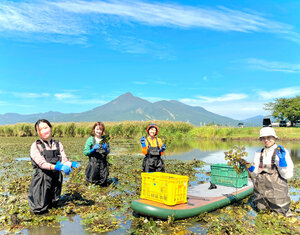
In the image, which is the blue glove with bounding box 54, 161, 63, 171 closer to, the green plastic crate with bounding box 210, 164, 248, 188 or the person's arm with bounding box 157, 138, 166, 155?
the person's arm with bounding box 157, 138, 166, 155

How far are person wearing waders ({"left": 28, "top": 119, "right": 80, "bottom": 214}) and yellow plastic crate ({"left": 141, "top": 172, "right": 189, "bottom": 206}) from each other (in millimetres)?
1888

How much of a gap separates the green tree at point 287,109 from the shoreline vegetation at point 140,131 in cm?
1719

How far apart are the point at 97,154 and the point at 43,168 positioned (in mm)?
3070

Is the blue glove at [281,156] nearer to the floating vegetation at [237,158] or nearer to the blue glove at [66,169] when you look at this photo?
the floating vegetation at [237,158]

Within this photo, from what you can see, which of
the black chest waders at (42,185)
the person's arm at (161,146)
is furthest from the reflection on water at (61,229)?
the person's arm at (161,146)

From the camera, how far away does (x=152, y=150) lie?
31.0ft

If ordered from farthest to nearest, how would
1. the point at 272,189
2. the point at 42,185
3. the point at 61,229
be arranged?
the point at 42,185
the point at 272,189
the point at 61,229

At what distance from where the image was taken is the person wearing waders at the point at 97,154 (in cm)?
962

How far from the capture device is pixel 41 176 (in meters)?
7.00

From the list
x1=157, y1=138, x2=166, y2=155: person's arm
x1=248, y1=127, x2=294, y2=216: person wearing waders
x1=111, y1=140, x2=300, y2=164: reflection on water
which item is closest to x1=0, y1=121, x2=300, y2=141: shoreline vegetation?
x1=111, y1=140, x2=300, y2=164: reflection on water

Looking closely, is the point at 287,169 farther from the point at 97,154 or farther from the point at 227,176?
the point at 97,154

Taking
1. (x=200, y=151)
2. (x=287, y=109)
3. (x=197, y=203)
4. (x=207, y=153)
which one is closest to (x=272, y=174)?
(x=197, y=203)

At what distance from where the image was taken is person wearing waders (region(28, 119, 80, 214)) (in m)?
6.84

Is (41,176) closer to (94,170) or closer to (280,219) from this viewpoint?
(94,170)
